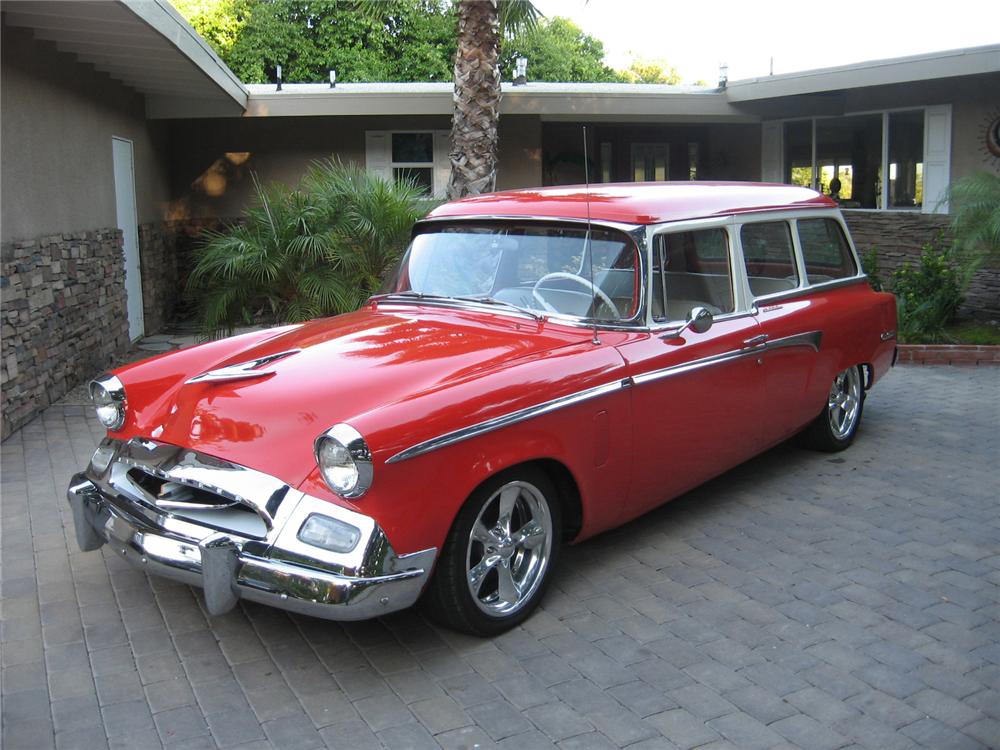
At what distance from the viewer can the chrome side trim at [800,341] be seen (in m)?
5.15

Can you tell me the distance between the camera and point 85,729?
3.12m

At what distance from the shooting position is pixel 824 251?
5984 millimetres

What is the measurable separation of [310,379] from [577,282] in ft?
4.58

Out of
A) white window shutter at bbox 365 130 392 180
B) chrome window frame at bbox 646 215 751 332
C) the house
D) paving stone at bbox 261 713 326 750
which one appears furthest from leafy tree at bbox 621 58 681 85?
paving stone at bbox 261 713 326 750

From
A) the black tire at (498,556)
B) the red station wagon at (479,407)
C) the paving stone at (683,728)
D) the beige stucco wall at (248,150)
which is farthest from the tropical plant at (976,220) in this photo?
the paving stone at (683,728)

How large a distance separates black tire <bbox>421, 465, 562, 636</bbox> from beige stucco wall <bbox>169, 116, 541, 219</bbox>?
11.6m

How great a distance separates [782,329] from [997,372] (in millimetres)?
4698

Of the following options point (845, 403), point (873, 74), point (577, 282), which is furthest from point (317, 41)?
point (577, 282)

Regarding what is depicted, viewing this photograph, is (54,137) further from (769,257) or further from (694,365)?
(694,365)

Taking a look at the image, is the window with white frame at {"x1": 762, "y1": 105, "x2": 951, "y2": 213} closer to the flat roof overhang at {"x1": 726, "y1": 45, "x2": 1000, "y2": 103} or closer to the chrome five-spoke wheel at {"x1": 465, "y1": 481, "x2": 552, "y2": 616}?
the flat roof overhang at {"x1": 726, "y1": 45, "x2": 1000, "y2": 103}

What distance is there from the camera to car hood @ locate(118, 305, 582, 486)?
346 cm

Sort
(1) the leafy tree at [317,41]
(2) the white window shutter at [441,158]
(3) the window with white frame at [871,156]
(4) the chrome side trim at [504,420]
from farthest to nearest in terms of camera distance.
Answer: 1. (1) the leafy tree at [317,41]
2. (2) the white window shutter at [441,158]
3. (3) the window with white frame at [871,156]
4. (4) the chrome side trim at [504,420]

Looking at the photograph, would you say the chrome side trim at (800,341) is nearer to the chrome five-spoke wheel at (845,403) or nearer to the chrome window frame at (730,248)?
the chrome window frame at (730,248)

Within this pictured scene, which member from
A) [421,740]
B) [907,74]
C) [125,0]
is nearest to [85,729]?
[421,740]
